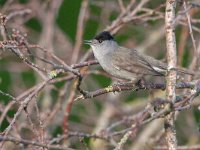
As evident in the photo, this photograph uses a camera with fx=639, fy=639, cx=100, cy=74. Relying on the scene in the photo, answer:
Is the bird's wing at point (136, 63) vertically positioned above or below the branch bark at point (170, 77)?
above

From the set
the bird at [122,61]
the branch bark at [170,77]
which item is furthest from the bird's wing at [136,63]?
the branch bark at [170,77]

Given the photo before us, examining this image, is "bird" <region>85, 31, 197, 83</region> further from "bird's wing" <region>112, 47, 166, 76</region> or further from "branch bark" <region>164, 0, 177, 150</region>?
"branch bark" <region>164, 0, 177, 150</region>

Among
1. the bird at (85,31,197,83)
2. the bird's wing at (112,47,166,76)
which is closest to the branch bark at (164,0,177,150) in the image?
the bird at (85,31,197,83)

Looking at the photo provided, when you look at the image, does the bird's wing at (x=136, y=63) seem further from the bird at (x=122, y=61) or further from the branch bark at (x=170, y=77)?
the branch bark at (x=170, y=77)

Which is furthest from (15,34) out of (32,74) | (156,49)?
Answer: (32,74)

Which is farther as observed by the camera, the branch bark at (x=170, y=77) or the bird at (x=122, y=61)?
the bird at (x=122, y=61)

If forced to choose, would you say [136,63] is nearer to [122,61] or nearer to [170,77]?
[122,61]

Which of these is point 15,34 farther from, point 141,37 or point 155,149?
point 141,37
